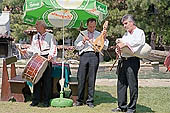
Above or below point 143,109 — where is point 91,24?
above

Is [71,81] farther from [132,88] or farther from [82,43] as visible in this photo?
[132,88]

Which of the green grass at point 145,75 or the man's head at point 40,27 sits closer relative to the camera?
the man's head at point 40,27

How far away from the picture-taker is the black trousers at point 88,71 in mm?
5992

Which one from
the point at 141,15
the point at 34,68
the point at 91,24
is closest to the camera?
the point at 34,68

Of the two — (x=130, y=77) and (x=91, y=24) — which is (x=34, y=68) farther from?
(x=130, y=77)

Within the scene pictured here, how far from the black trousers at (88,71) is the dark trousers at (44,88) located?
0.53 meters

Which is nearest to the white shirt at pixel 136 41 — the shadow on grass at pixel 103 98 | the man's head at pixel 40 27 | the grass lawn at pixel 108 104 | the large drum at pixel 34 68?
the grass lawn at pixel 108 104

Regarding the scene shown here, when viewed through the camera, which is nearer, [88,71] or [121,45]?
[121,45]

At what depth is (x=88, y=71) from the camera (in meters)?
6.08

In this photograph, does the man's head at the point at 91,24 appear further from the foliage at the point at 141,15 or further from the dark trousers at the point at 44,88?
the foliage at the point at 141,15

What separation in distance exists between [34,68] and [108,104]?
60.0 inches

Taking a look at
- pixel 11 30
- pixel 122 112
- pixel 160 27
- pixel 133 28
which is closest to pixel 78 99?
pixel 122 112

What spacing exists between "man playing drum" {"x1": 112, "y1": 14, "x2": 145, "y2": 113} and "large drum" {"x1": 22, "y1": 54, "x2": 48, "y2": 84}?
4.15 ft

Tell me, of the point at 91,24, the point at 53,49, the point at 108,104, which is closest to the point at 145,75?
the point at 108,104
